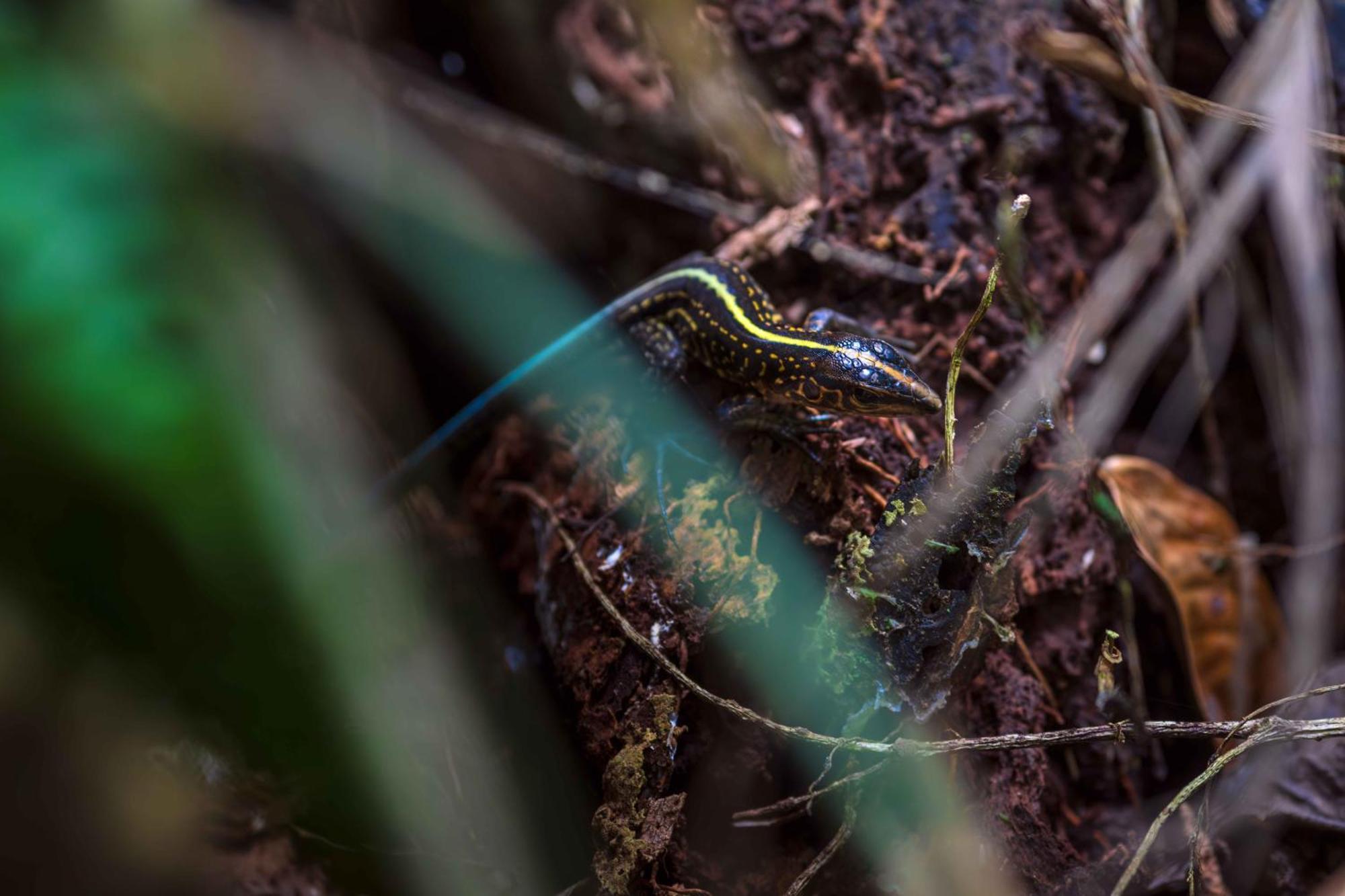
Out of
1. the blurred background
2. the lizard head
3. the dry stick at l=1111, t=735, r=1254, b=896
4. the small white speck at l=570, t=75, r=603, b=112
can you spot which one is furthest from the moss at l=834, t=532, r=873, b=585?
the small white speck at l=570, t=75, r=603, b=112

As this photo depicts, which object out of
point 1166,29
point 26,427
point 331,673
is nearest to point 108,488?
point 26,427

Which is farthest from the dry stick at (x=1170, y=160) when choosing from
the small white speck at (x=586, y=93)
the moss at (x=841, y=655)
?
the small white speck at (x=586, y=93)

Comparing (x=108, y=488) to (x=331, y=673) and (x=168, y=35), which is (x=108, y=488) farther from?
(x=168, y=35)

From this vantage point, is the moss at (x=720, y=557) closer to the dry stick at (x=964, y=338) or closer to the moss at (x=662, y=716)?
the moss at (x=662, y=716)

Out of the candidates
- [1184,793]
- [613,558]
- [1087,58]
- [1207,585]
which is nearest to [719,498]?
[613,558]

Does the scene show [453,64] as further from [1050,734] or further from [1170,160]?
[1050,734]

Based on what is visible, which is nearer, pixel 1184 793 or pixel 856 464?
pixel 1184 793
